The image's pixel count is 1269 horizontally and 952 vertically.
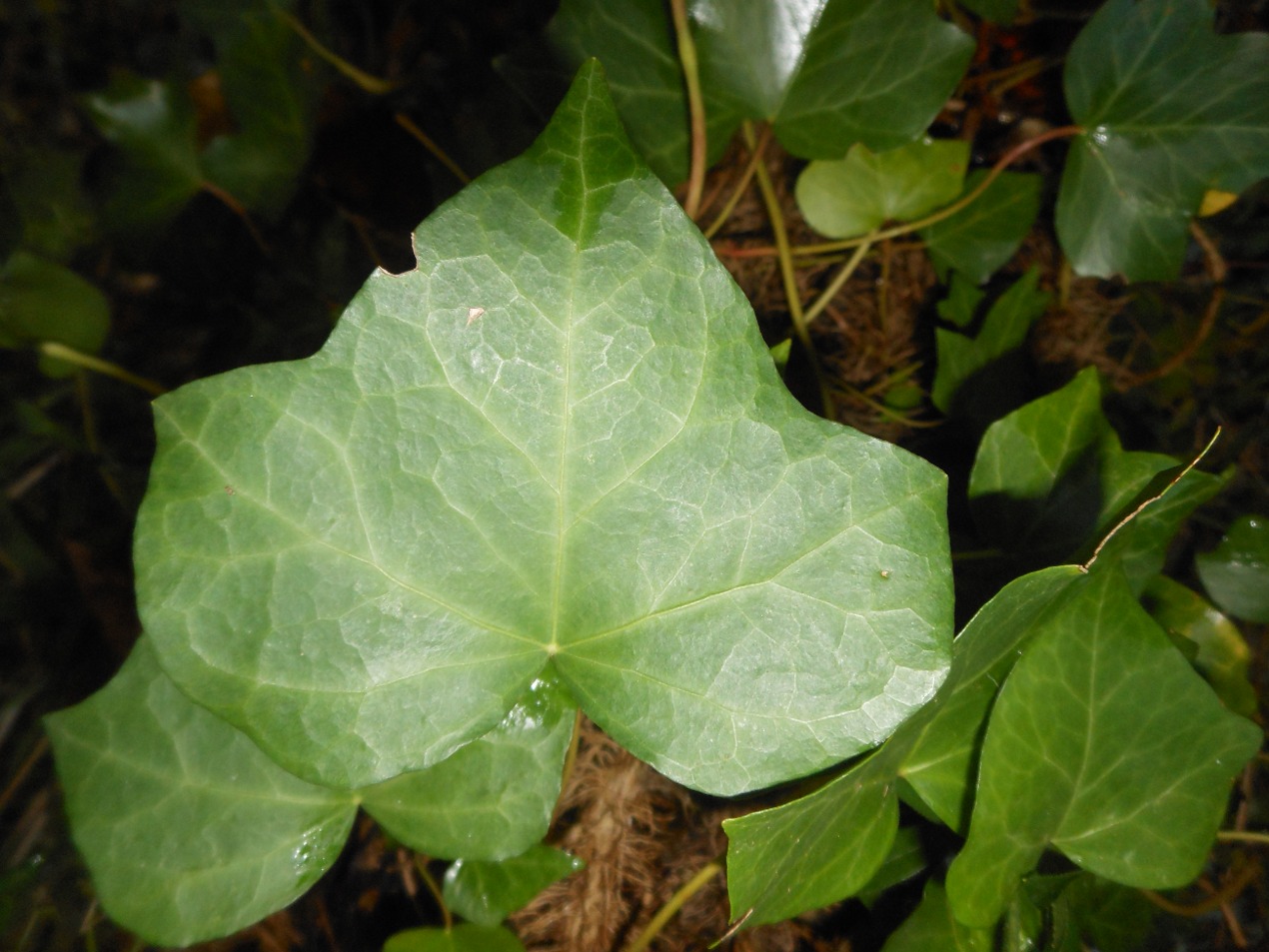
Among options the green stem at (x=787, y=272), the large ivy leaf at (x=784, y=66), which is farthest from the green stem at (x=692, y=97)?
the green stem at (x=787, y=272)

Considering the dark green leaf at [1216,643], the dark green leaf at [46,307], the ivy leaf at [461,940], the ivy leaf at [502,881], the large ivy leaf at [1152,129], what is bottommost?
the ivy leaf at [461,940]

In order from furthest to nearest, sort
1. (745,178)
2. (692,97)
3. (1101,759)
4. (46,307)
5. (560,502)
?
(46,307) < (745,178) < (692,97) < (1101,759) < (560,502)

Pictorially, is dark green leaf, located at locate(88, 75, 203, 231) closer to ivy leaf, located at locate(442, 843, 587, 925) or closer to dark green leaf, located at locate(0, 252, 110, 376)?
dark green leaf, located at locate(0, 252, 110, 376)

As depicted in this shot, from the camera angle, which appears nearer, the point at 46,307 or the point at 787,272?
the point at 787,272

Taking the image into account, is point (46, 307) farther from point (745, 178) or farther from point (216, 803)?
point (745, 178)

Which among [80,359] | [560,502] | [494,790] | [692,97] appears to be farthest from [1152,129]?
[80,359]

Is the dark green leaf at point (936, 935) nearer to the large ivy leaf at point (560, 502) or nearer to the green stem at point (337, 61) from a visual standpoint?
the large ivy leaf at point (560, 502)
